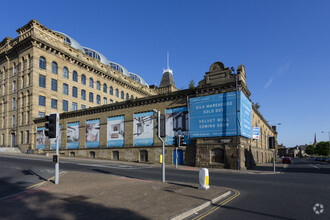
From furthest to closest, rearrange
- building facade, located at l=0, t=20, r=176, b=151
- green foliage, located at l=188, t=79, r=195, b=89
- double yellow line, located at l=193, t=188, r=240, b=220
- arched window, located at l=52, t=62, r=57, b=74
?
arched window, located at l=52, t=62, r=57, b=74 → building facade, located at l=0, t=20, r=176, b=151 → green foliage, located at l=188, t=79, r=195, b=89 → double yellow line, located at l=193, t=188, r=240, b=220

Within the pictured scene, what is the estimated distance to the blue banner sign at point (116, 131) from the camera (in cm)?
3238

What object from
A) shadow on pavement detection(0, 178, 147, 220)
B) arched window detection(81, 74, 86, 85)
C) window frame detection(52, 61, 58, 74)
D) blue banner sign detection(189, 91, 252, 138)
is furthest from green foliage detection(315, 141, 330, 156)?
shadow on pavement detection(0, 178, 147, 220)

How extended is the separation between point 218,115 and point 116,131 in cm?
1591

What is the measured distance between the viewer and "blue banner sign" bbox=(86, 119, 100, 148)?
1382 inches

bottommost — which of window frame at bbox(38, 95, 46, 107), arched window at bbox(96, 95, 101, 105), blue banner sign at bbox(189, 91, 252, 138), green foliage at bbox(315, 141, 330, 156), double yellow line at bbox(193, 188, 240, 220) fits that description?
green foliage at bbox(315, 141, 330, 156)

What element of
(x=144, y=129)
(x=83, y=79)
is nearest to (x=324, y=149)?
(x=144, y=129)

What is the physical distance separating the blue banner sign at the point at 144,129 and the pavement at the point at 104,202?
18.9 meters

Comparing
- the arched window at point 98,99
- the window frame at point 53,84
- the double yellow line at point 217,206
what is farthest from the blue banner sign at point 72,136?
the double yellow line at point 217,206

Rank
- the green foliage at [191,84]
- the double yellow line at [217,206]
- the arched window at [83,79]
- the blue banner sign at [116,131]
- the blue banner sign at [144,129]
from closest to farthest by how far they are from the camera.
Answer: the double yellow line at [217,206]
the green foliage at [191,84]
the blue banner sign at [144,129]
the blue banner sign at [116,131]
the arched window at [83,79]

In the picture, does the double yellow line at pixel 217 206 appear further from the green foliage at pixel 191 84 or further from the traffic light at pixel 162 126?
the green foliage at pixel 191 84

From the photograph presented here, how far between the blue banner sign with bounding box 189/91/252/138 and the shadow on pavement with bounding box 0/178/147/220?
1822 cm

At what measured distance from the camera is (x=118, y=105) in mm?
33188

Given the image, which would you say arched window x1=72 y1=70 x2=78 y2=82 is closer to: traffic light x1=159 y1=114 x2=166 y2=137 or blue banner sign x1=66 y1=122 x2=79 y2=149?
blue banner sign x1=66 y1=122 x2=79 y2=149

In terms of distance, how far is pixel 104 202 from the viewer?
7988 mm
